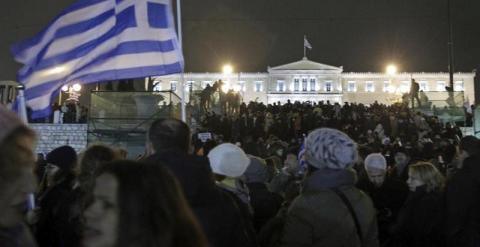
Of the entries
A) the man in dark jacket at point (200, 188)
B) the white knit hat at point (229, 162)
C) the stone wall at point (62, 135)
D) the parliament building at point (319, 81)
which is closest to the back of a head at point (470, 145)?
the white knit hat at point (229, 162)

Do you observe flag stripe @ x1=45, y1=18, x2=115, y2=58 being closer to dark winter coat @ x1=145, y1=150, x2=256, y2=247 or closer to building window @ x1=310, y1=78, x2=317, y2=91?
dark winter coat @ x1=145, y1=150, x2=256, y2=247

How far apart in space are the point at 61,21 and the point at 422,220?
4187 millimetres

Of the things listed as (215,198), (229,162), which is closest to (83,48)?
(229,162)

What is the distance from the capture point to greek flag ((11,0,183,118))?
19.3 ft

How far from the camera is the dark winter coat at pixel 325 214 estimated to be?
314 centimetres

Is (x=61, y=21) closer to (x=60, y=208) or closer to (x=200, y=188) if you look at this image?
(x=60, y=208)

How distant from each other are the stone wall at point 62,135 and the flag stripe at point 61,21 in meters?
14.5

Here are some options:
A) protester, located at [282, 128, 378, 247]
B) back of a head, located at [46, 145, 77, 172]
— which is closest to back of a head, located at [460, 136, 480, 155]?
protester, located at [282, 128, 378, 247]

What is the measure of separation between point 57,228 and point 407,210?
2811mm

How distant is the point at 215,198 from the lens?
10.0 feet

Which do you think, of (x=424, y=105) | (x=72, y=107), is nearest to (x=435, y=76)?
(x=424, y=105)

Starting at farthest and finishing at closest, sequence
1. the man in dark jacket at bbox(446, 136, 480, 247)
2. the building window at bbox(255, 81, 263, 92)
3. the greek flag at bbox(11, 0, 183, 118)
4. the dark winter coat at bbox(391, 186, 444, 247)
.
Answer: the building window at bbox(255, 81, 263, 92) < the greek flag at bbox(11, 0, 183, 118) < the dark winter coat at bbox(391, 186, 444, 247) < the man in dark jacket at bbox(446, 136, 480, 247)

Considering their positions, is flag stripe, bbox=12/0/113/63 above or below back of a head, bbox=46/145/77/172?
above

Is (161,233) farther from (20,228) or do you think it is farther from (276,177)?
(276,177)
